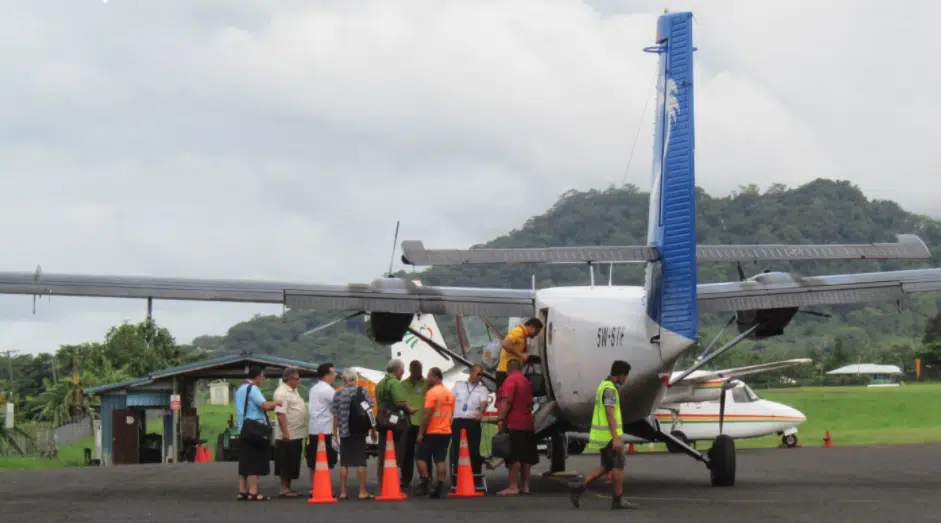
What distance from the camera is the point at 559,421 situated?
18062 mm

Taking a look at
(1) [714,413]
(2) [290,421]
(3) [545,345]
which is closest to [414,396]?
(2) [290,421]

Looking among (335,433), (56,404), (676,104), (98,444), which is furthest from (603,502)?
(56,404)

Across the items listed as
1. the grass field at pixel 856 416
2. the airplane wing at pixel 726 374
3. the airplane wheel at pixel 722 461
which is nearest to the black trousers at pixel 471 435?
the airplane wheel at pixel 722 461

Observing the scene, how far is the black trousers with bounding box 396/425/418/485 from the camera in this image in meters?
18.1

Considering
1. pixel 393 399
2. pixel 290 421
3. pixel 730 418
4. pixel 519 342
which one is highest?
pixel 519 342

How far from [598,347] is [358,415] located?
3.05 m

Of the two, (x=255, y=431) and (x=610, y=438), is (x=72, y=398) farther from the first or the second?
(x=610, y=438)

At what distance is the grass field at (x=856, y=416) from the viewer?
1988 inches

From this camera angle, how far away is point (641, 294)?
16.8 m

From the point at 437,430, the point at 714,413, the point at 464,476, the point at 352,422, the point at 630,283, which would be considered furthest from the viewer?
the point at 630,283

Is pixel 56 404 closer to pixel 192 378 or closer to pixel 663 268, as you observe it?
pixel 192 378

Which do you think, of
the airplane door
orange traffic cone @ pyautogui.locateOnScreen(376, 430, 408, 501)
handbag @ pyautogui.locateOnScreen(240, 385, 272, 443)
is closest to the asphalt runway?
orange traffic cone @ pyautogui.locateOnScreen(376, 430, 408, 501)

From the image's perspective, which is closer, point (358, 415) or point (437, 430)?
point (358, 415)

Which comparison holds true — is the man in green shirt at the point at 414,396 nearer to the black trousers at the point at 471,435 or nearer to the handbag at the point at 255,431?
the black trousers at the point at 471,435
